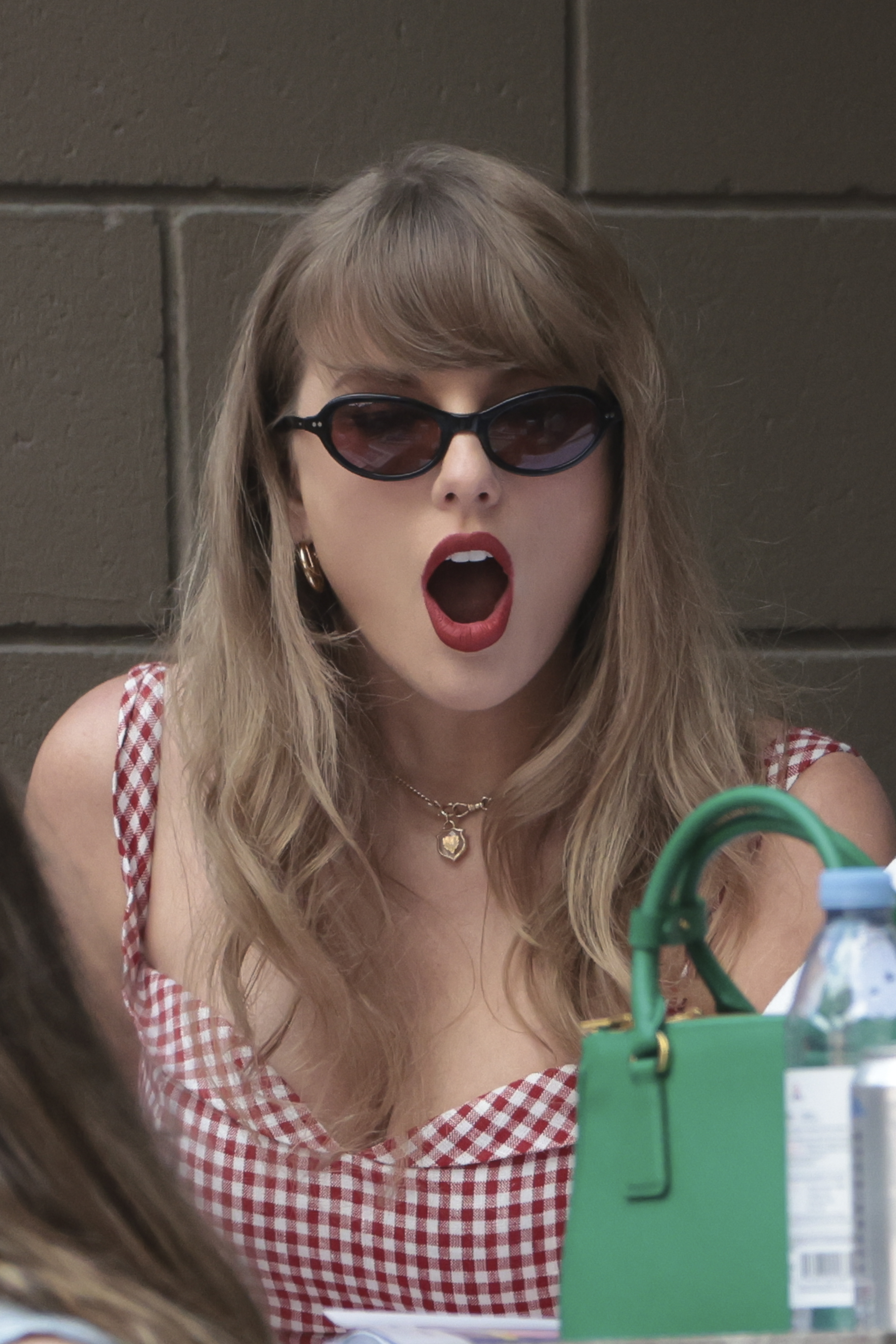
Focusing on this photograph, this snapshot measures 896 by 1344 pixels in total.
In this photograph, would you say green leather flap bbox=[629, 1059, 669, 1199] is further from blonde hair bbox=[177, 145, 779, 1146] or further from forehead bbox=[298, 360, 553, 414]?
forehead bbox=[298, 360, 553, 414]

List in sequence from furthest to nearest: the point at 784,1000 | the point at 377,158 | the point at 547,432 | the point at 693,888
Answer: the point at 377,158
the point at 547,432
the point at 784,1000
the point at 693,888

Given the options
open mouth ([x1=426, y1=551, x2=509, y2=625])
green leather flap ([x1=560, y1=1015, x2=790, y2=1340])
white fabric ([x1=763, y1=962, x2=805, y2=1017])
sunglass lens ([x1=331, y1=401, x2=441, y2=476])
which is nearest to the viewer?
green leather flap ([x1=560, y1=1015, x2=790, y2=1340])

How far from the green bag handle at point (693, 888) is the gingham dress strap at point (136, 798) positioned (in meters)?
1.32

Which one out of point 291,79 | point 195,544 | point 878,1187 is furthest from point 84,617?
point 878,1187

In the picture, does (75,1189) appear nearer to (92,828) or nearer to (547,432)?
(547,432)

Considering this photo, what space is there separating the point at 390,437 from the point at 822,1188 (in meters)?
1.33

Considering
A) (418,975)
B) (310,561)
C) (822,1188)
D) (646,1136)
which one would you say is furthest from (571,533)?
(822,1188)

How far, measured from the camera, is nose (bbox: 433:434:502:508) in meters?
2.03

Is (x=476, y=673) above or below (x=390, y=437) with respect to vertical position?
below

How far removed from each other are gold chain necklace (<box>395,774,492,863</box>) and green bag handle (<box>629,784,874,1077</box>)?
1.17 metres

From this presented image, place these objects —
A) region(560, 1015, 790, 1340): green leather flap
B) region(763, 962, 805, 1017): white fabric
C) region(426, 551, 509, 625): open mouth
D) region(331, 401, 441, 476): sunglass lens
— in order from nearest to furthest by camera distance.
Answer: region(560, 1015, 790, 1340): green leather flap < region(763, 962, 805, 1017): white fabric < region(331, 401, 441, 476): sunglass lens < region(426, 551, 509, 625): open mouth

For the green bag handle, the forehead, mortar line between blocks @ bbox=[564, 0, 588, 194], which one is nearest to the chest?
the forehead

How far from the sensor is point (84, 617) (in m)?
2.88

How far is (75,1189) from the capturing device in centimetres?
98
